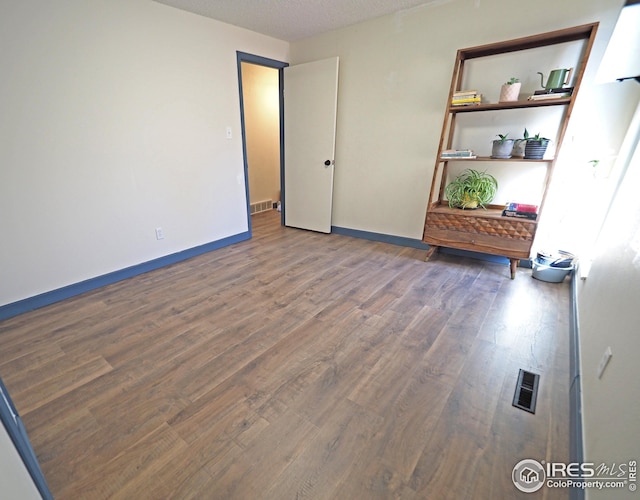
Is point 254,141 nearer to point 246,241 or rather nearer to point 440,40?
point 246,241

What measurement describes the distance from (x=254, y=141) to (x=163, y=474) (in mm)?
4798

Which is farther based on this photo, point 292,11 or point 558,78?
point 292,11

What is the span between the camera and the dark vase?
2.44m

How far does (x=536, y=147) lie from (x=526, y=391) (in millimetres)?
2026

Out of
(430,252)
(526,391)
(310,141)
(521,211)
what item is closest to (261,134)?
(310,141)

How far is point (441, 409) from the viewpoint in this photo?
4.68 feet

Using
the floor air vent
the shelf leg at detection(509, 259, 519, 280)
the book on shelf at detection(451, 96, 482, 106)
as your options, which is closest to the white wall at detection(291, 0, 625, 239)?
the book on shelf at detection(451, 96, 482, 106)

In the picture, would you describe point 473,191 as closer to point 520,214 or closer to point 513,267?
point 520,214

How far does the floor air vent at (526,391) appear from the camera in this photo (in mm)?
1446

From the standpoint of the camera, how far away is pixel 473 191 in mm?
2861
